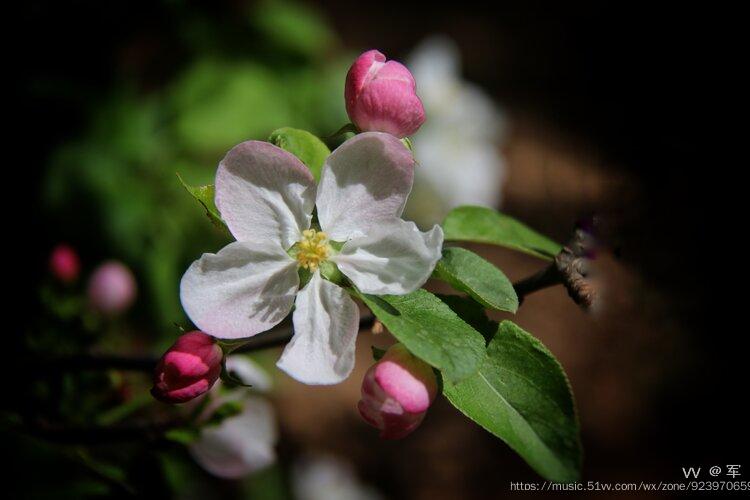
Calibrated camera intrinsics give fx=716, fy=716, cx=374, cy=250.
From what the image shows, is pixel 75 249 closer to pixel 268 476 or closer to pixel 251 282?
pixel 268 476

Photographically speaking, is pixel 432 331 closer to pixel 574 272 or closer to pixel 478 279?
pixel 478 279

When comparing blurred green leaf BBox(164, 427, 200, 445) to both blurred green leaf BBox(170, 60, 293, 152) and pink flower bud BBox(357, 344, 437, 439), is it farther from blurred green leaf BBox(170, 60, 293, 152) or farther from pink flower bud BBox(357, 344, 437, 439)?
blurred green leaf BBox(170, 60, 293, 152)

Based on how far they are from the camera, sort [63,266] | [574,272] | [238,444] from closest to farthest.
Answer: [574,272]
[238,444]
[63,266]

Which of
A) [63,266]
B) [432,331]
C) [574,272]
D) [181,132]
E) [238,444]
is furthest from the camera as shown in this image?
[181,132]

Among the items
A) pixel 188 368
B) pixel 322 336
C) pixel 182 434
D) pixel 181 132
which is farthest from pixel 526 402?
pixel 181 132

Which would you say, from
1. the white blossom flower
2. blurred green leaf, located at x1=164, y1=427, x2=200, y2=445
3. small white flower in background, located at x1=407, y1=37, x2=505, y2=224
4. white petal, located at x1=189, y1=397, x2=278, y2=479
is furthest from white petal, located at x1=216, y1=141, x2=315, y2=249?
small white flower in background, located at x1=407, y1=37, x2=505, y2=224

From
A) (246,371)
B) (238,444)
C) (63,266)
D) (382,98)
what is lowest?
(238,444)

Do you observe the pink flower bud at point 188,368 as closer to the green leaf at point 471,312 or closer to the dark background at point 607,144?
the green leaf at point 471,312

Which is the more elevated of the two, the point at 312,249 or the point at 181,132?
the point at 312,249
